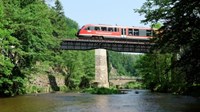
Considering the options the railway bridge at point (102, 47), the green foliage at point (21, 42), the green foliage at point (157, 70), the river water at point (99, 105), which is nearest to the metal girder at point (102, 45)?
the railway bridge at point (102, 47)

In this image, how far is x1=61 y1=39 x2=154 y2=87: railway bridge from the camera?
63.5m

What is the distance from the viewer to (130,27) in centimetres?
6638

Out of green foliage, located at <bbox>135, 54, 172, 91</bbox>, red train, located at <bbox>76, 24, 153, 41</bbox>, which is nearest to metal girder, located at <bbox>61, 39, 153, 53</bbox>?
red train, located at <bbox>76, 24, 153, 41</bbox>

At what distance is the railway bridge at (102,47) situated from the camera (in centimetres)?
6353

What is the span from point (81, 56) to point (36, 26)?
3936 cm

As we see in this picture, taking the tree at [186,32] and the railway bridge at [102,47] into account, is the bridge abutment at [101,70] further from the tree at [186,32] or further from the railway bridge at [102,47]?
the tree at [186,32]

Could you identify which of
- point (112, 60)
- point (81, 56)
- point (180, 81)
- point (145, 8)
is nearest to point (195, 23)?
point (145, 8)

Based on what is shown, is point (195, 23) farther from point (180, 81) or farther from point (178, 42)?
point (180, 81)

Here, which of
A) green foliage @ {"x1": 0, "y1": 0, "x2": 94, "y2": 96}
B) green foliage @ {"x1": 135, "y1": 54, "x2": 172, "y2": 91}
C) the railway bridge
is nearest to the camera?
green foliage @ {"x1": 0, "y1": 0, "x2": 94, "y2": 96}

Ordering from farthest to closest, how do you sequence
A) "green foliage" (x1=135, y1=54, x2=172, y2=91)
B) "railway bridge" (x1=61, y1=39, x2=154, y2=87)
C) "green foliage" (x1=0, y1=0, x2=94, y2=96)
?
"railway bridge" (x1=61, y1=39, x2=154, y2=87) → "green foliage" (x1=135, y1=54, x2=172, y2=91) → "green foliage" (x1=0, y1=0, x2=94, y2=96)

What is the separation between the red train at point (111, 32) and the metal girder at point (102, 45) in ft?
4.71

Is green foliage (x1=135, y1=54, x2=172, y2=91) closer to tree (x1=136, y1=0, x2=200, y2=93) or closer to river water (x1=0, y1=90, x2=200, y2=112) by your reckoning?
river water (x1=0, y1=90, x2=200, y2=112)

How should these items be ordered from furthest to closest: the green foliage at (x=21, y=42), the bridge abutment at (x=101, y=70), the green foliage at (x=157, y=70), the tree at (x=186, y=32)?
the bridge abutment at (x=101, y=70) → the green foliage at (x=157, y=70) → the green foliage at (x=21, y=42) → the tree at (x=186, y=32)

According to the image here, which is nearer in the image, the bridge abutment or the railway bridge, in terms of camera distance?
the bridge abutment
